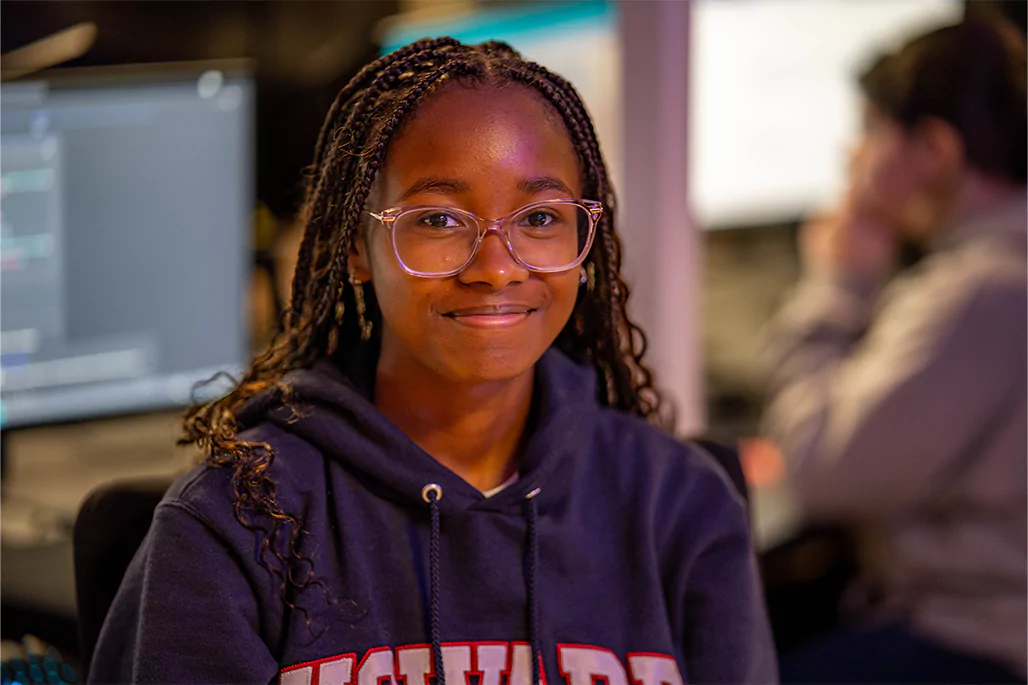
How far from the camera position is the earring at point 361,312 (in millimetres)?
1027

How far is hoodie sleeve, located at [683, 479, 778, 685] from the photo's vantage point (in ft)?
3.34

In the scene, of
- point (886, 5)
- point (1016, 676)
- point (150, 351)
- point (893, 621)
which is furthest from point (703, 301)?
point (150, 351)

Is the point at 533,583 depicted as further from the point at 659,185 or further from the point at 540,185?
the point at 659,185

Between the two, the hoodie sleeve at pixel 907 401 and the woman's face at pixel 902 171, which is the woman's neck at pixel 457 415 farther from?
the woman's face at pixel 902 171

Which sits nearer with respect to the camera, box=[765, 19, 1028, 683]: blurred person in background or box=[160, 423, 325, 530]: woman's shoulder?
box=[160, 423, 325, 530]: woman's shoulder

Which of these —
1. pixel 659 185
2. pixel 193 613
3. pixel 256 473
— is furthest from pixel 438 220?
pixel 659 185

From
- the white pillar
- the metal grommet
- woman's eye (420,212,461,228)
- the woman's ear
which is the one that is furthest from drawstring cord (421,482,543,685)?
the woman's ear

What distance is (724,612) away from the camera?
1.02 meters

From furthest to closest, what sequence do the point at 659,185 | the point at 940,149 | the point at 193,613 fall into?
the point at 940,149 → the point at 659,185 → the point at 193,613

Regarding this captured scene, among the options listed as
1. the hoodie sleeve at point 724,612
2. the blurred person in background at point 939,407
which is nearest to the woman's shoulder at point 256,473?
the hoodie sleeve at point 724,612

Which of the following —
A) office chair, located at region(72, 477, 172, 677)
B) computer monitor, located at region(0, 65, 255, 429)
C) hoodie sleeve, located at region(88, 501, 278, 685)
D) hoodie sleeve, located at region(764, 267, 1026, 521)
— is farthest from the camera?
hoodie sleeve, located at region(764, 267, 1026, 521)

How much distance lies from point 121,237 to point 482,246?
2.64 ft

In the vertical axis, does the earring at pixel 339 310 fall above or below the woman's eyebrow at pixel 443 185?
below

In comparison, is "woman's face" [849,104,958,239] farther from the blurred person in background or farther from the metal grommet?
the metal grommet
